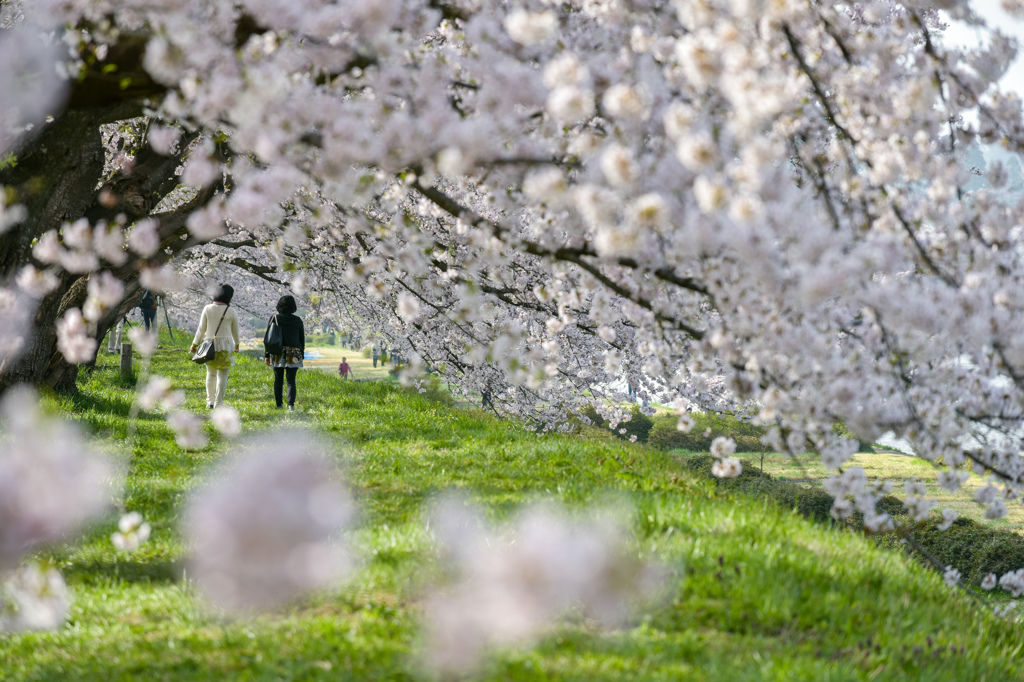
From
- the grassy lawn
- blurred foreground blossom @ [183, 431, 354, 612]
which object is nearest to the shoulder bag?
blurred foreground blossom @ [183, 431, 354, 612]

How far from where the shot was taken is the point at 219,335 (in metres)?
9.88

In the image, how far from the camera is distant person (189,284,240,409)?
32.3 ft

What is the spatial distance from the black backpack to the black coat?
0.03m

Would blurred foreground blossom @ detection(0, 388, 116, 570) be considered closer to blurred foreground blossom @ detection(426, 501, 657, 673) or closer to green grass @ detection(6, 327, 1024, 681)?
green grass @ detection(6, 327, 1024, 681)

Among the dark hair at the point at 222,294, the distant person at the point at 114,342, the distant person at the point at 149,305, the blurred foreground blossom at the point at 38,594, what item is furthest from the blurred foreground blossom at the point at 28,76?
the distant person at the point at 114,342

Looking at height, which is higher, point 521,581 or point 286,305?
point 286,305

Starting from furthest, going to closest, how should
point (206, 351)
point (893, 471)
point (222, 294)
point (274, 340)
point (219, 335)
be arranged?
1. point (893, 471)
2. point (274, 340)
3. point (222, 294)
4. point (219, 335)
5. point (206, 351)

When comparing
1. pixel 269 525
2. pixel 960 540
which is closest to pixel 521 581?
pixel 269 525

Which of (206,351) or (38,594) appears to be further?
(206,351)

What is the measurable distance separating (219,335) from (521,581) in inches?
347

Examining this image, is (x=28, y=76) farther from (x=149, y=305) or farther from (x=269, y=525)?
(x=149, y=305)

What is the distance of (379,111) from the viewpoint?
3047 millimetres

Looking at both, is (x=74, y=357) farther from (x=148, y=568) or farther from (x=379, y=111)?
(x=379, y=111)

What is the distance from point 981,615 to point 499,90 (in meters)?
4.86
